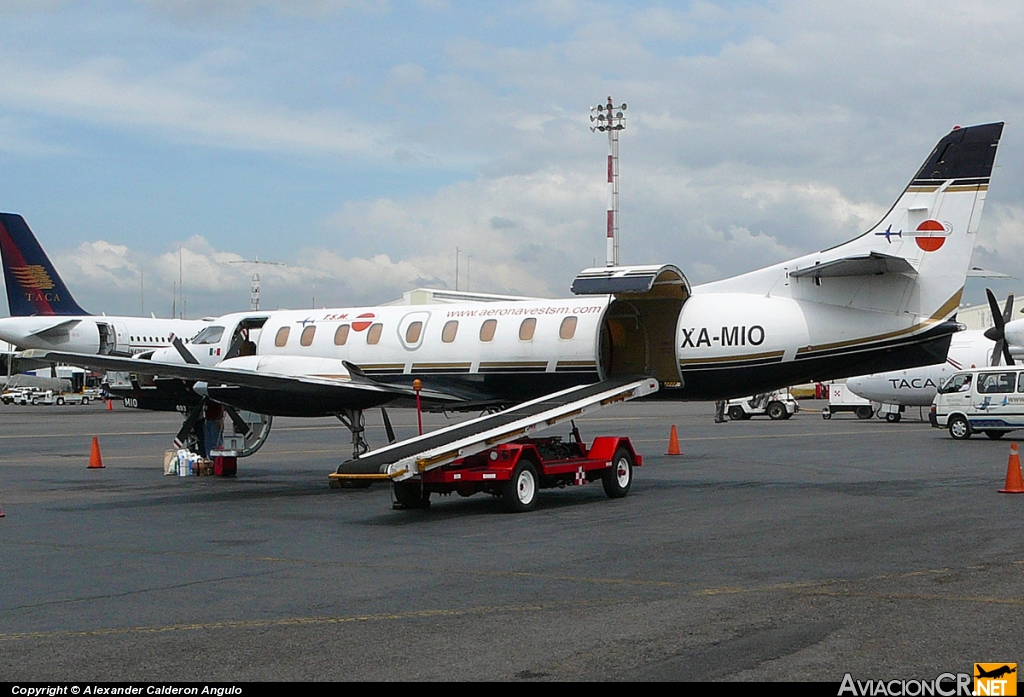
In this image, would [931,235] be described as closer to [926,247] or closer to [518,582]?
[926,247]

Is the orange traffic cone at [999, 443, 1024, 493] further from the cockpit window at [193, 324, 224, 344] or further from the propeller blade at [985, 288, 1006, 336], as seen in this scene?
the propeller blade at [985, 288, 1006, 336]

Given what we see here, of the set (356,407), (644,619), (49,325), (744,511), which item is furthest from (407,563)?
(49,325)

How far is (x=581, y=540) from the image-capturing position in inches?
492

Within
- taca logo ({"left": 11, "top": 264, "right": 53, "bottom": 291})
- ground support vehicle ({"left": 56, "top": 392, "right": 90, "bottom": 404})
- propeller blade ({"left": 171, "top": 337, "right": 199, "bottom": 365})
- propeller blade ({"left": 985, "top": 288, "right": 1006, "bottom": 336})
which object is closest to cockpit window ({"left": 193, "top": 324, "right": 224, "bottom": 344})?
propeller blade ({"left": 171, "top": 337, "right": 199, "bottom": 365})

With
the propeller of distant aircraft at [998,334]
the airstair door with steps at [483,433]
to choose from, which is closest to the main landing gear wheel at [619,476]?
the airstair door with steps at [483,433]

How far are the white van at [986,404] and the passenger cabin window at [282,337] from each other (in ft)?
65.3

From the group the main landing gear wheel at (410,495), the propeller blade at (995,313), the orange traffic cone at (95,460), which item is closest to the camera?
the main landing gear wheel at (410,495)

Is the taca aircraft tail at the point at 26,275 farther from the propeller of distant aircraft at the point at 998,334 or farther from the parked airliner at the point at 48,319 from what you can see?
the propeller of distant aircraft at the point at 998,334

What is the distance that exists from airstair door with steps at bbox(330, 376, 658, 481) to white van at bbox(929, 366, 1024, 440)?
16.4m

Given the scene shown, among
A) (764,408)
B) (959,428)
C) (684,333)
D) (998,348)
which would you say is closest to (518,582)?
(684,333)

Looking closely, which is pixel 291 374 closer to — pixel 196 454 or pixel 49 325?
pixel 196 454

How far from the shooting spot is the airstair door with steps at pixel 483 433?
563 inches

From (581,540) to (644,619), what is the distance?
438cm

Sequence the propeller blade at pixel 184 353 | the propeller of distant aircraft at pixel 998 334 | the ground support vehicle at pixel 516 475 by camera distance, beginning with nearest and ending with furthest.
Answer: the ground support vehicle at pixel 516 475, the propeller blade at pixel 184 353, the propeller of distant aircraft at pixel 998 334
